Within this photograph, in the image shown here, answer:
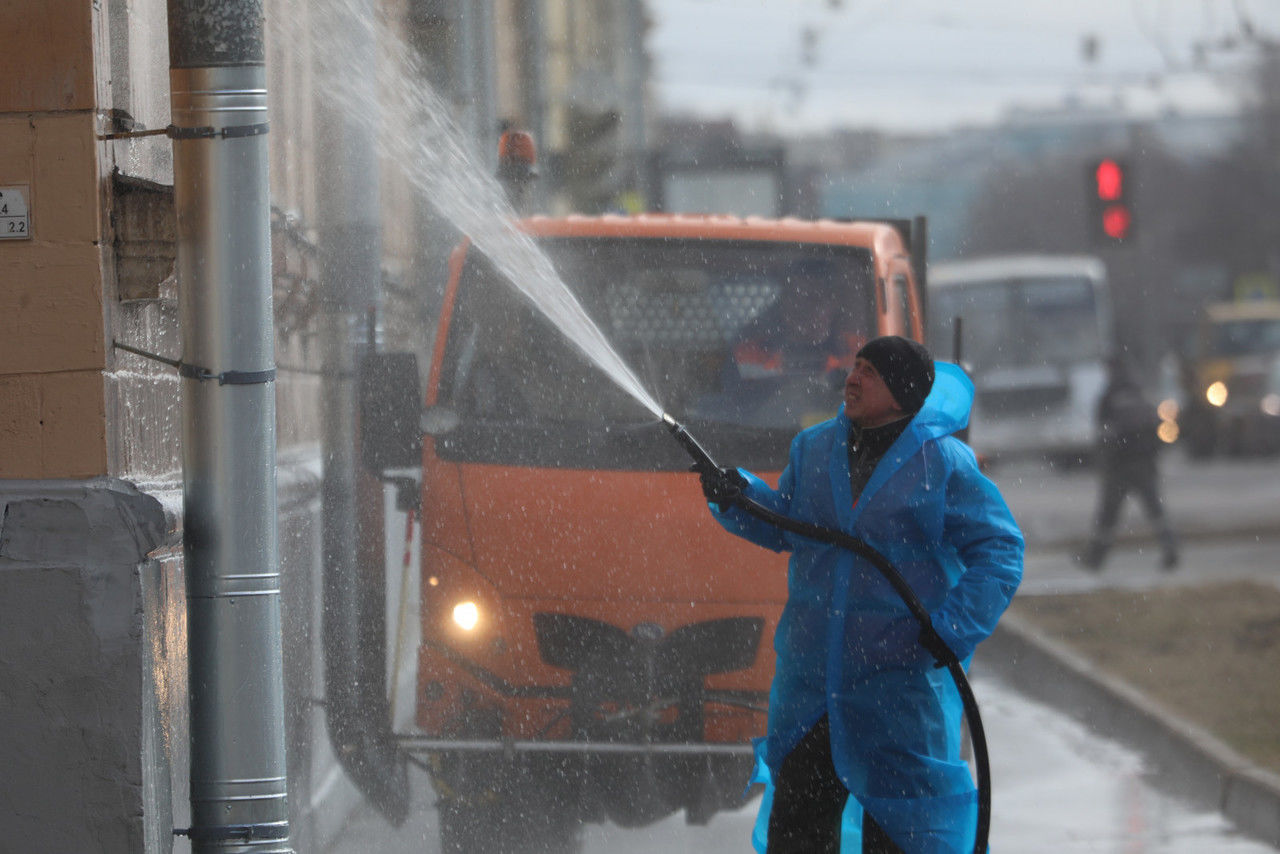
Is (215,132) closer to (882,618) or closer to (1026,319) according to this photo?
(882,618)

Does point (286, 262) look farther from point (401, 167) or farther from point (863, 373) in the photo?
point (863, 373)

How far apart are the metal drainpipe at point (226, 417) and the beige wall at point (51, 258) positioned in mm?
324

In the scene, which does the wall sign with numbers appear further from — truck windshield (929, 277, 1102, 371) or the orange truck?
truck windshield (929, 277, 1102, 371)

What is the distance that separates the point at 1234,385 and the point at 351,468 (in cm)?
2145

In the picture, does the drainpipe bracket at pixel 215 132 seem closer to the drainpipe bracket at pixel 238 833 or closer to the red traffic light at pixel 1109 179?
the drainpipe bracket at pixel 238 833

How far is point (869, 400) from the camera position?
3.78m

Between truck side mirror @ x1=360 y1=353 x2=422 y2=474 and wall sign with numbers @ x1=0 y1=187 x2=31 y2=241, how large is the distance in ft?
4.28

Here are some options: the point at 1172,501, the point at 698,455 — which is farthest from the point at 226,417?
the point at 1172,501

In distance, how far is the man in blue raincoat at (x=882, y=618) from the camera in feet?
12.2

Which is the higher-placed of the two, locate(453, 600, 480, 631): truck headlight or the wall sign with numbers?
the wall sign with numbers

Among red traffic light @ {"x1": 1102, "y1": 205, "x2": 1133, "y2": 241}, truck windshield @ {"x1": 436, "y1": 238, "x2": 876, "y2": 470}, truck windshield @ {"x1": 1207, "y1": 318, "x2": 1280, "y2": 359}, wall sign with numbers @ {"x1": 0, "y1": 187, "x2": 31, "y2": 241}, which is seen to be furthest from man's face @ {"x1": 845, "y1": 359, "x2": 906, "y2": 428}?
truck windshield @ {"x1": 1207, "y1": 318, "x2": 1280, "y2": 359}

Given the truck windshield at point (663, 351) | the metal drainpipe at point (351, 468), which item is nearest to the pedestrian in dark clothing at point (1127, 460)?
the truck windshield at point (663, 351)

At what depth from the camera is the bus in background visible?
25.1 metres

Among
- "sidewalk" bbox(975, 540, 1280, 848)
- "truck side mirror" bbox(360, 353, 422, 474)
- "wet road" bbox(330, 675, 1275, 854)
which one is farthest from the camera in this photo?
"sidewalk" bbox(975, 540, 1280, 848)
